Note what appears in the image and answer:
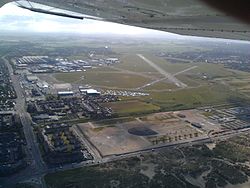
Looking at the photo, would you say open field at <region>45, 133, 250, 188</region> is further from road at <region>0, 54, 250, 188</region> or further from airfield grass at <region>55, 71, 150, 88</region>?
airfield grass at <region>55, 71, 150, 88</region>

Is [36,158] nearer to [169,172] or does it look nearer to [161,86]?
[169,172]

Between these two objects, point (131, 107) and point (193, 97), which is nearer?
point (131, 107)

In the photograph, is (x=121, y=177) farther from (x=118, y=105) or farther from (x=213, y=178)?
(x=118, y=105)

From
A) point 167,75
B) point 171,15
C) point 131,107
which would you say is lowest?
point 167,75

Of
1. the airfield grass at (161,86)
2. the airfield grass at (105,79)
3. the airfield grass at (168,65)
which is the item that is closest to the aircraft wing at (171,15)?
→ the airfield grass at (161,86)

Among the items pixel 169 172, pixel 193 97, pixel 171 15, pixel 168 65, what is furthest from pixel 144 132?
pixel 168 65

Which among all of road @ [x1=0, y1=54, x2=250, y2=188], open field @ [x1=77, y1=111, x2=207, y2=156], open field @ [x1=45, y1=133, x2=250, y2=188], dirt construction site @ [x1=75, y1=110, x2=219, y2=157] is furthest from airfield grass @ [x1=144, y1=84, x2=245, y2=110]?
open field @ [x1=45, y1=133, x2=250, y2=188]

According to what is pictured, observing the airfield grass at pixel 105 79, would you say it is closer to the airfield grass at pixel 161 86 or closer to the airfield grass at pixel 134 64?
the airfield grass at pixel 161 86
